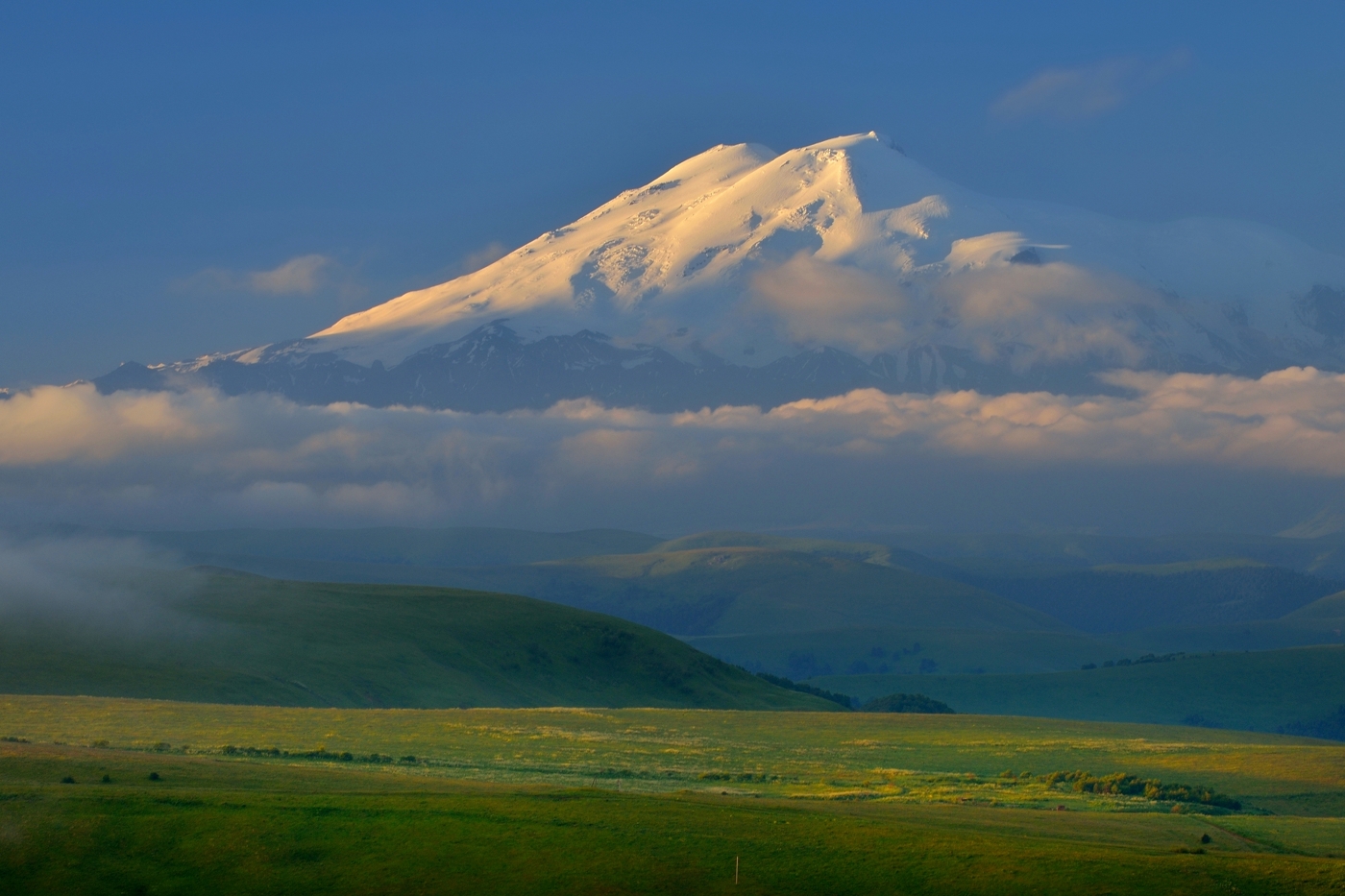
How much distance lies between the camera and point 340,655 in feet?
525

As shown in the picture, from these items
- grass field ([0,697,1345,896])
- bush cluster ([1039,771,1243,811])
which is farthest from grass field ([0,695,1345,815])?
bush cluster ([1039,771,1243,811])

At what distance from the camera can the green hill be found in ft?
442

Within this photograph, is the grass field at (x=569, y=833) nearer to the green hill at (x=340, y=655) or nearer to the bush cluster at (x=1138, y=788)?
the bush cluster at (x=1138, y=788)

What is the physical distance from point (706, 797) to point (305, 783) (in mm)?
15429

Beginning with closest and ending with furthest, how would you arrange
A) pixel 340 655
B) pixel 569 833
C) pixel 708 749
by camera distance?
1. pixel 569 833
2. pixel 708 749
3. pixel 340 655

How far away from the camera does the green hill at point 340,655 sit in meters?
135

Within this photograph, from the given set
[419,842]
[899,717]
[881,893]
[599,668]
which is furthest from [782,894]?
[599,668]

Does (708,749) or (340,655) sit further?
(340,655)

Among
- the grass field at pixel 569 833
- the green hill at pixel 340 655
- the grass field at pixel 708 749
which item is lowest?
the grass field at pixel 569 833

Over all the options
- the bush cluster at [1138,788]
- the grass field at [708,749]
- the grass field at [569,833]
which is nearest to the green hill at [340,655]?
the grass field at [708,749]

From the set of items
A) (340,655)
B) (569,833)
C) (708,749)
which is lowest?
(569,833)

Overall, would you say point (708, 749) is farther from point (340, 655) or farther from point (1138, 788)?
point (340, 655)

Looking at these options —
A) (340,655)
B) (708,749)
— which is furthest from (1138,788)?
(340,655)

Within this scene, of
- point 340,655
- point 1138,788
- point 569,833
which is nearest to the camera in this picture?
point 569,833
